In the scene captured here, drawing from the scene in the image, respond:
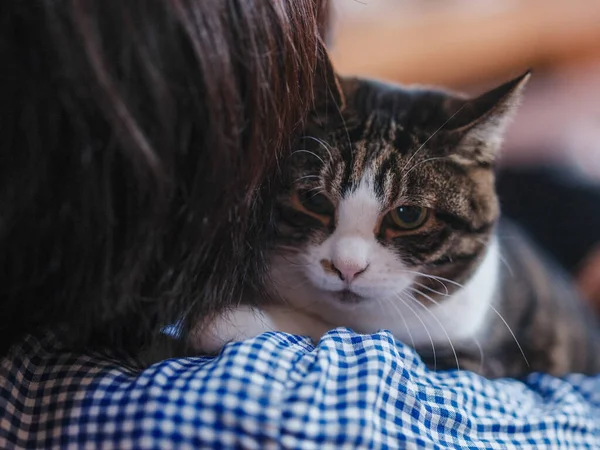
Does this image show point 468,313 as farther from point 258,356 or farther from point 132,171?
point 132,171

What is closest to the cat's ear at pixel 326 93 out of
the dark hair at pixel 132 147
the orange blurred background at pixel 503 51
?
the dark hair at pixel 132 147

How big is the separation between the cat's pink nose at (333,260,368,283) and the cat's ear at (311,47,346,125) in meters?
0.19

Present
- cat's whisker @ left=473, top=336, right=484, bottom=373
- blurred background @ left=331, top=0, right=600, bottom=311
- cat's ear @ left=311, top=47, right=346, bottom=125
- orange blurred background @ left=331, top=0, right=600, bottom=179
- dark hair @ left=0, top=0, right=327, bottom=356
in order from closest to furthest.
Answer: dark hair @ left=0, top=0, right=327, bottom=356, cat's ear @ left=311, top=47, right=346, bottom=125, cat's whisker @ left=473, top=336, right=484, bottom=373, blurred background @ left=331, top=0, right=600, bottom=311, orange blurred background @ left=331, top=0, right=600, bottom=179

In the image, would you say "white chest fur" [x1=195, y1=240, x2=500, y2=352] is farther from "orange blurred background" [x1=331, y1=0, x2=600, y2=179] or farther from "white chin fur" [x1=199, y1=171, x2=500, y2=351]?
"orange blurred background" [x1=331, y1=0, x2=600, y2=179]

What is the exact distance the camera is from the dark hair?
1.47 feet

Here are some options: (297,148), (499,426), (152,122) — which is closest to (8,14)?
(152,122)

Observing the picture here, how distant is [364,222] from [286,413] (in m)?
0.29

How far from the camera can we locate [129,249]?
20.2 inches

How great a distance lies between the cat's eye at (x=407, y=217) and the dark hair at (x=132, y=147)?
21cm

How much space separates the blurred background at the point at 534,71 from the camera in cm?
132

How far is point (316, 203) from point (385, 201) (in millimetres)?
88

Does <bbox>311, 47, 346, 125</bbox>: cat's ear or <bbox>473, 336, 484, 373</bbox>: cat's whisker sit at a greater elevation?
<bbox>311, 47, 346, 125</bbox>: cat's ear

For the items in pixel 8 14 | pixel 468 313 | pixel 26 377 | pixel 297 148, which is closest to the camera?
pixel 8 14

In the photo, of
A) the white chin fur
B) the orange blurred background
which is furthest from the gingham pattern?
the orange blurred background
